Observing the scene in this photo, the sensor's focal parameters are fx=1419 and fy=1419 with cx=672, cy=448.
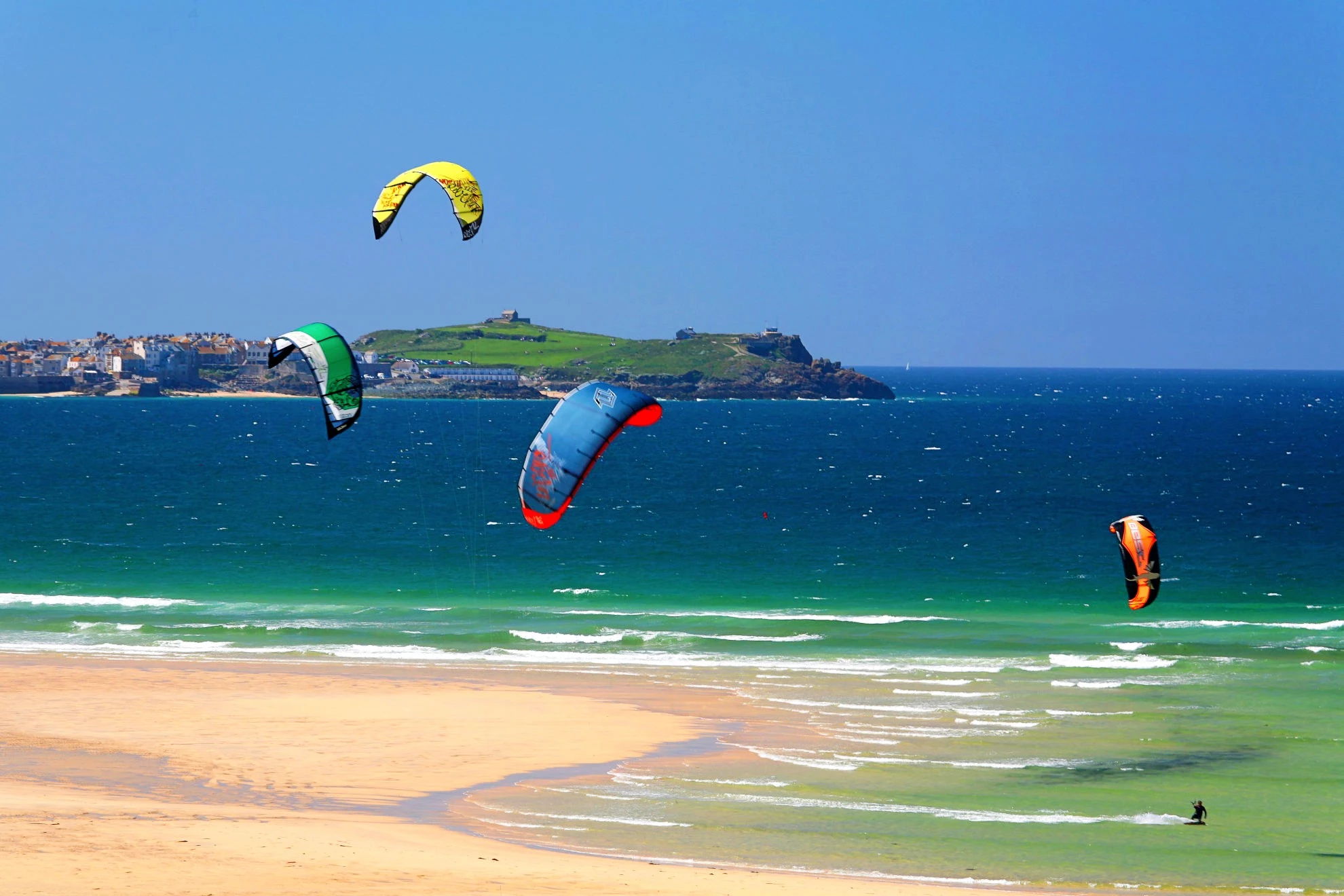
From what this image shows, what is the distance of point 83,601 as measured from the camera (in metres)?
36.2

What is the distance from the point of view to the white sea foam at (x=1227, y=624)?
33812 millimetres

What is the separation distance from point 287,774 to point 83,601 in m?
20.2

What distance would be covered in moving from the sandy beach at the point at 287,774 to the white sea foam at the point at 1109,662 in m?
9.70

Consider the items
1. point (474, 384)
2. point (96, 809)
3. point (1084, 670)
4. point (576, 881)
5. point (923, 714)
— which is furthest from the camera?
point (474, 384)

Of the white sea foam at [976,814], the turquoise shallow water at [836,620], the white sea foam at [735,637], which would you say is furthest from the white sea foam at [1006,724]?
the white sea foam at [735,637]

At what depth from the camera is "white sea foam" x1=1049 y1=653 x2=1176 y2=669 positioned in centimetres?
2852

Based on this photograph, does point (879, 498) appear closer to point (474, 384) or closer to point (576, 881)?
point (576, 881)

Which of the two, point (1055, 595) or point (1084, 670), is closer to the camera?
point (1084, 670)

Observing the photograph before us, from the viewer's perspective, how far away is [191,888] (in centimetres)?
1288

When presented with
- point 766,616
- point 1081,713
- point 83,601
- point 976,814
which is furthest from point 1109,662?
point 83,601

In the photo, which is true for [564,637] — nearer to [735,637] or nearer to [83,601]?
[735,637]

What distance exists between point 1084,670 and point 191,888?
1962cm

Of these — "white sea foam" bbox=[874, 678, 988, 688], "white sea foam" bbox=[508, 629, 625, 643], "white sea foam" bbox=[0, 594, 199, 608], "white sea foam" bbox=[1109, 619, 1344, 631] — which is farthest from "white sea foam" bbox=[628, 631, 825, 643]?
"white sea foam" bbox=[0, 594, 199, 608]

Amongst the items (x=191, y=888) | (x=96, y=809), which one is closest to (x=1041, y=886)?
(x=191, y=888)
